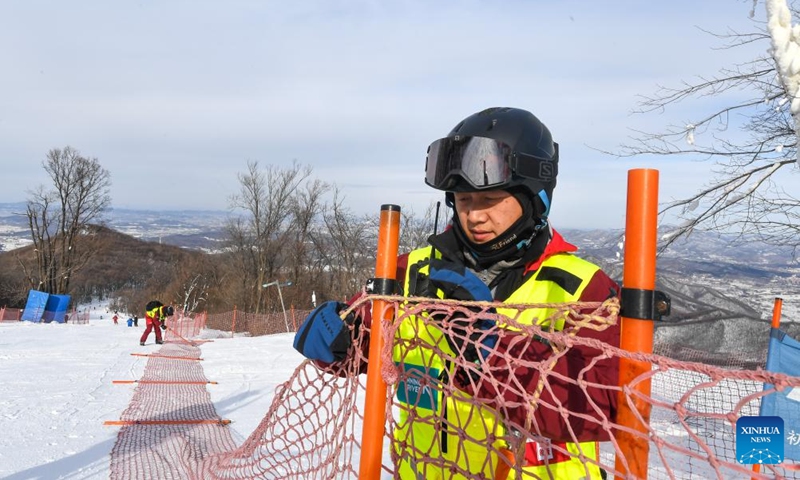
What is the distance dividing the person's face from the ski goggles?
0.24 ft

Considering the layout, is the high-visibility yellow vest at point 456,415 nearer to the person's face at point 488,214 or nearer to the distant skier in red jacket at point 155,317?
the person's face at point 488,214

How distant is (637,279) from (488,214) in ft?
2.55

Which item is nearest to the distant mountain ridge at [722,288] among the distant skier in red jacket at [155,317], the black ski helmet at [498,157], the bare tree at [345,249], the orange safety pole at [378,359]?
the black ski helmet at [498,157]

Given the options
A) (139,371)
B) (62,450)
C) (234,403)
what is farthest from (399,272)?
(139,371)

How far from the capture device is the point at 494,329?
5.43 feet

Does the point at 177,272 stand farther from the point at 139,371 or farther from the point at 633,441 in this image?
the point at 633,441

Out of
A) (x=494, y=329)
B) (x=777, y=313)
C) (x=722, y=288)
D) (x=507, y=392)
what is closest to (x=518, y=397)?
(x=507, y=392)

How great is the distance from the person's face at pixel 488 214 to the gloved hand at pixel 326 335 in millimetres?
544

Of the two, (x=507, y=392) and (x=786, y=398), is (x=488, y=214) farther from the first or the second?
(x=786, y=398)

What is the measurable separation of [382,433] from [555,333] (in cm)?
65

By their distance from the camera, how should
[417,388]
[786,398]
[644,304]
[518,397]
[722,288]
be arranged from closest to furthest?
[644,304]
[518,397]
[417,388]
[786,398]
[722,288]

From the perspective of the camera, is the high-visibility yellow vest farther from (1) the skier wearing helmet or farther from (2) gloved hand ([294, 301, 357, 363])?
(2) gloved hand ([294, 301, 357, 363])

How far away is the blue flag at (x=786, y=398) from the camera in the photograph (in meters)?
4.73

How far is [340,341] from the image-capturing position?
212cm
